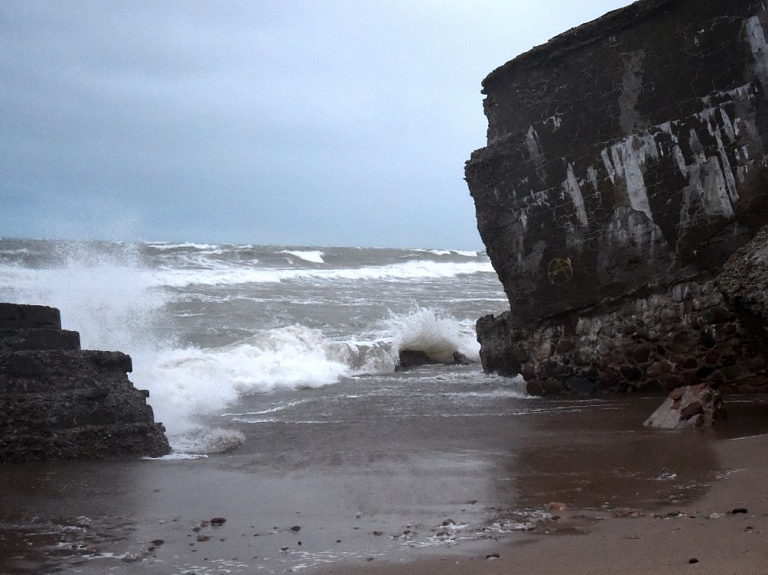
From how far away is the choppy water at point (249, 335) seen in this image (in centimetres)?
876

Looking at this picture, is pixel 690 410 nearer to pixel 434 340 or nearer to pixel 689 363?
pixel 689 363

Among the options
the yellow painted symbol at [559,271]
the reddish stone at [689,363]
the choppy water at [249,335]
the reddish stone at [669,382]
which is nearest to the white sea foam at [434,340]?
the choppy water at [249,335]

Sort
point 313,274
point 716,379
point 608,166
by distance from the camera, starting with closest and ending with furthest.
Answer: point 716,379, point 608,166, point 313,274

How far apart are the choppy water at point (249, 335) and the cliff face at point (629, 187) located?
4.47ft

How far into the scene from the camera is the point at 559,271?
8180 millimetres

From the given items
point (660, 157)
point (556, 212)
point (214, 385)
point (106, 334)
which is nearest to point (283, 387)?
point (214, 385)

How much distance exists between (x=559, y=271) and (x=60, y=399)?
16.1 ft

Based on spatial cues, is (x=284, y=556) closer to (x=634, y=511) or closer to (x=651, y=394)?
(x=634, y=511)

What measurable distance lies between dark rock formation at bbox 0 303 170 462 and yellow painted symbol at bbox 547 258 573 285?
13.9ft

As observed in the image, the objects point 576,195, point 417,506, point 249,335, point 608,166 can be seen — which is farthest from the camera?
point 249,335

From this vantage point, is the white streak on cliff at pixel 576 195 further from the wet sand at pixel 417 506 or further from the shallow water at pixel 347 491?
the wet sand at pixel 417 506

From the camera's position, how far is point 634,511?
3.59 meters

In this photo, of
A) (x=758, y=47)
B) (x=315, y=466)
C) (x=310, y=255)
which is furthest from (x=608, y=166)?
(x=310, y=255)

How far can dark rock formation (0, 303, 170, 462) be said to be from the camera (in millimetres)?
5438
